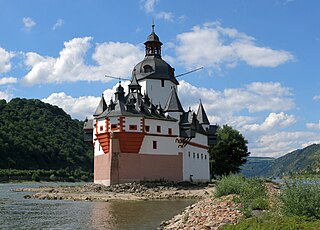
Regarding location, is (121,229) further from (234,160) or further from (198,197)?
(234,160)

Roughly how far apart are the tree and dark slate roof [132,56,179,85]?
1292 centimetres

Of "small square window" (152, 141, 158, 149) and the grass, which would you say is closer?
the grass

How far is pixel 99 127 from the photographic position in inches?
2047

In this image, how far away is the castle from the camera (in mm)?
50406

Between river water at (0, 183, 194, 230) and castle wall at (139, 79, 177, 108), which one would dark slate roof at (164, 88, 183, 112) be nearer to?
castle wall at (139, 79, 177, 108)

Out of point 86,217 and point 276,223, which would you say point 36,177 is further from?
point 276,223

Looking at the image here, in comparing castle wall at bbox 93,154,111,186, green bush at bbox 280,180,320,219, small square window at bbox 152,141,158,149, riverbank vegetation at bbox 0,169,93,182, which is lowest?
green bush at bbox 280,180,320,219

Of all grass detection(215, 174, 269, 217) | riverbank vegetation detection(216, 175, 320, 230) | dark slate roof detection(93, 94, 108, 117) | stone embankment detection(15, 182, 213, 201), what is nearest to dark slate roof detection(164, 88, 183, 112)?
dark slate roof detection(93, 94, 108, 117)

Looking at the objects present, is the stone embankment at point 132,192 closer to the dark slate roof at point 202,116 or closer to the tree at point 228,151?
the dark slate roof at point 202,116

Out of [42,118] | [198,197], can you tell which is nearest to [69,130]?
[42,118]

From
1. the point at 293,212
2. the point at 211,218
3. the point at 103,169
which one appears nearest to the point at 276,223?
the point at 293,212

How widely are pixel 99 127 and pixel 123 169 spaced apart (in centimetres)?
557

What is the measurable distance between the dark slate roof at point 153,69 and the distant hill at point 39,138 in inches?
2735

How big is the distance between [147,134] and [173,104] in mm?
7565
